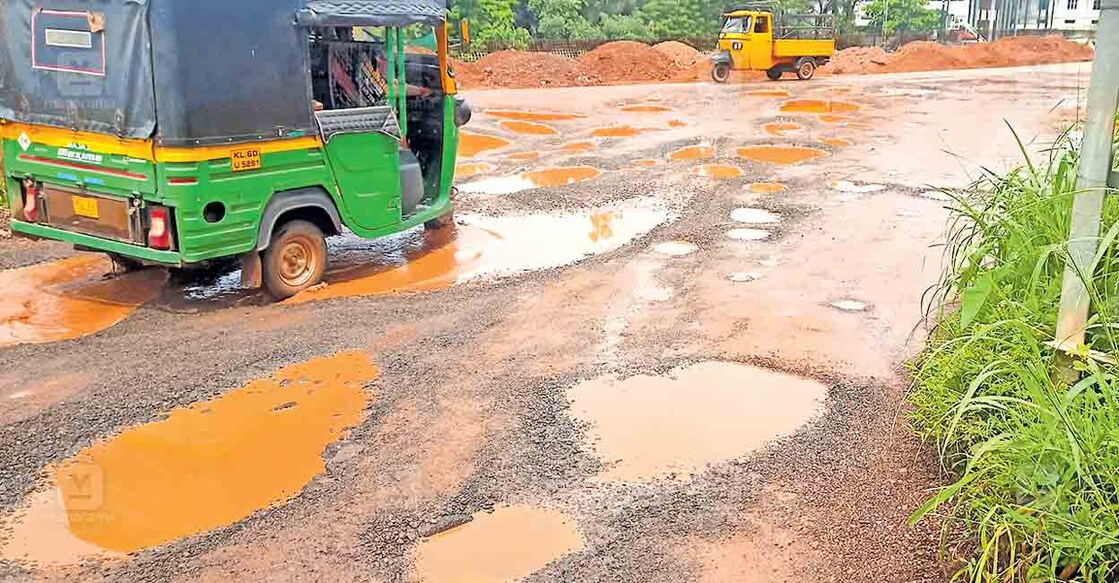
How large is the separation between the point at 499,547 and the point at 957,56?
36316 mm

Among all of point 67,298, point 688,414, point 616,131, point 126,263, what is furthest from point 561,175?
point 688,414

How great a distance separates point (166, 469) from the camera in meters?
4.53

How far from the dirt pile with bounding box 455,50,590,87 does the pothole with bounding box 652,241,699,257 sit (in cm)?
1998

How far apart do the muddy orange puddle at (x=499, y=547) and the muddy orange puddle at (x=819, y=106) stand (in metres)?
16.9

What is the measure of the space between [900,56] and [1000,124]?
1921 cm

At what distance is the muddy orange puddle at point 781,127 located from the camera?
53.2 ft

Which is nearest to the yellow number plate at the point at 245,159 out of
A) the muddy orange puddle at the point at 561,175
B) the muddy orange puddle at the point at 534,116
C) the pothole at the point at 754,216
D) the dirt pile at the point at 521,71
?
the pothole at the point at 754,216

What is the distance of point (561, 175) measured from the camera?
12.4 metres

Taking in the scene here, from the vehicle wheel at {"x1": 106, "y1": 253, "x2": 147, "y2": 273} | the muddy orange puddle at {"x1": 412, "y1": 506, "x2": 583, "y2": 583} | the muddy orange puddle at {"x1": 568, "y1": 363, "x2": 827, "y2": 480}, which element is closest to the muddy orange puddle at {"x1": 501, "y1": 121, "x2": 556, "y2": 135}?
the vehicle wheel at {"x1": 106, "y1": 253, "x2": 147, "y2": 273}

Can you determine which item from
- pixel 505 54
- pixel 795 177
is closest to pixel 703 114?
pixel 795 177

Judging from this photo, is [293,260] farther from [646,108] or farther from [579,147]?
[646,108]

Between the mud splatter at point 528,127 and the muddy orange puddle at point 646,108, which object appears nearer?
the mud splatter at point 528,127

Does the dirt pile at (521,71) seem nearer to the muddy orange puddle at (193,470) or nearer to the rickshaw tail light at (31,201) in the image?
the rickshaw tail light at (31,201)

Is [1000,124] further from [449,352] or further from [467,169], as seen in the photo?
[449,352]
